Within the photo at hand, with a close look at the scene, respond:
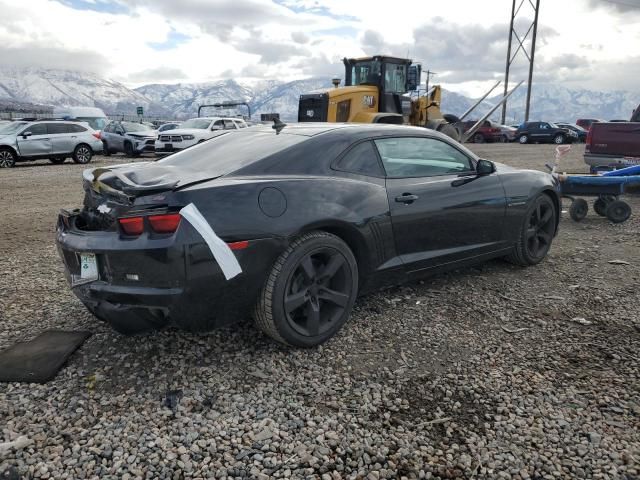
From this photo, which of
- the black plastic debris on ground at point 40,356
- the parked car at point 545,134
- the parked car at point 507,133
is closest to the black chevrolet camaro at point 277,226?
the black plastic debris on ground at point 40,356

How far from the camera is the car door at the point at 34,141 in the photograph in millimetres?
15656

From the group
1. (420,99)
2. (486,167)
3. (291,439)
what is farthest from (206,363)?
(420,99)

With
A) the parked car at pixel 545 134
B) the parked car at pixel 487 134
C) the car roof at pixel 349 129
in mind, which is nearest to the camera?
the car roof at pixel 349 129

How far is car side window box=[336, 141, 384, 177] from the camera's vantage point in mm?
3631

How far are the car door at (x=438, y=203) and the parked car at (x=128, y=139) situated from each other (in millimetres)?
16975

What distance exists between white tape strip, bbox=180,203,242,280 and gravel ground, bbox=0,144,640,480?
26.7 inches

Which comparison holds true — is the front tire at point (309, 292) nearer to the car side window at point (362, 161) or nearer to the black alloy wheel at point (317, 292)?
the black alloy wheel at point (317, 292)

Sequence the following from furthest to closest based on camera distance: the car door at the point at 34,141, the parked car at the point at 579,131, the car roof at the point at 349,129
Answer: the parked car at the point at 579,131
the car door at the point at 34,141
the car roof at the point at 349,129

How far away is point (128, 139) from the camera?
19.4 m

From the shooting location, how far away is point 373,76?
14.5 meters

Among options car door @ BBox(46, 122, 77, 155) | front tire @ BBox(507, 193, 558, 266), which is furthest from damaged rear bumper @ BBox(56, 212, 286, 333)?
car door @ BBox(46, 122, 77, 155)

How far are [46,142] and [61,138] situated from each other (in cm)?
48

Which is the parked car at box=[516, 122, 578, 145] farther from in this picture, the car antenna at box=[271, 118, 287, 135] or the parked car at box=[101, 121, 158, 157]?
the car antenna at box=[271, 118, 287, 135]

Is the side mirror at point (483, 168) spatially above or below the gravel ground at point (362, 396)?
above
